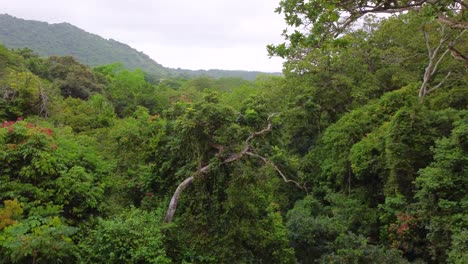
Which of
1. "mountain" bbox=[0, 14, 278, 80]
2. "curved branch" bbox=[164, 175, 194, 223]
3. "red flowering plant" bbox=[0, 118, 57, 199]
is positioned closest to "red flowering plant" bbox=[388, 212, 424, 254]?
"curved branch" bbox=[164, 175, 194, 223]

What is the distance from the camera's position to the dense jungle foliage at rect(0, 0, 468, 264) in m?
6.31

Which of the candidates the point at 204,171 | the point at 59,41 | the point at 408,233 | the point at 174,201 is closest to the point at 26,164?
the point at 174,201

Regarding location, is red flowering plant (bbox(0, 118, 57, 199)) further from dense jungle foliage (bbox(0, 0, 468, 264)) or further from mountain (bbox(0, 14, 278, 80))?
mountain (bbox(0, 14, 278, 80))

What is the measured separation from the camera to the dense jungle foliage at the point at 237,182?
631 cm

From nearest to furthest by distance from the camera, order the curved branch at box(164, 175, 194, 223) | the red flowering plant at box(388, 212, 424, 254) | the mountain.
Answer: the curved branch at box(164, 175, 194, 223), the red flowering plant at box(388, 212, 424, 254), the mountain

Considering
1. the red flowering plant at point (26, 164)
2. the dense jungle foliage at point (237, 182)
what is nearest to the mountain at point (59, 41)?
the dense jungle foliage at point (237, 182)

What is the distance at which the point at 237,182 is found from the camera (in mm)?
7641

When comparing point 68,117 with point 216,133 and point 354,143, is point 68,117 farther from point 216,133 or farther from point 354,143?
point 354,143

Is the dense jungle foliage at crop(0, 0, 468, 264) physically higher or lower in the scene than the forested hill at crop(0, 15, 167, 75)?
lower

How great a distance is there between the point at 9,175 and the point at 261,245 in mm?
5552

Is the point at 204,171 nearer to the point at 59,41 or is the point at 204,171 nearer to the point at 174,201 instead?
the point at 174,201

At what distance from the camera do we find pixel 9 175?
22.4 feet

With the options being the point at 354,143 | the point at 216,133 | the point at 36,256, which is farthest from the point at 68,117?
the point at 354,143

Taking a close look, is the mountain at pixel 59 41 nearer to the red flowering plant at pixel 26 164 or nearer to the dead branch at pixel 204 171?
the dead branch at pixel 204 171
